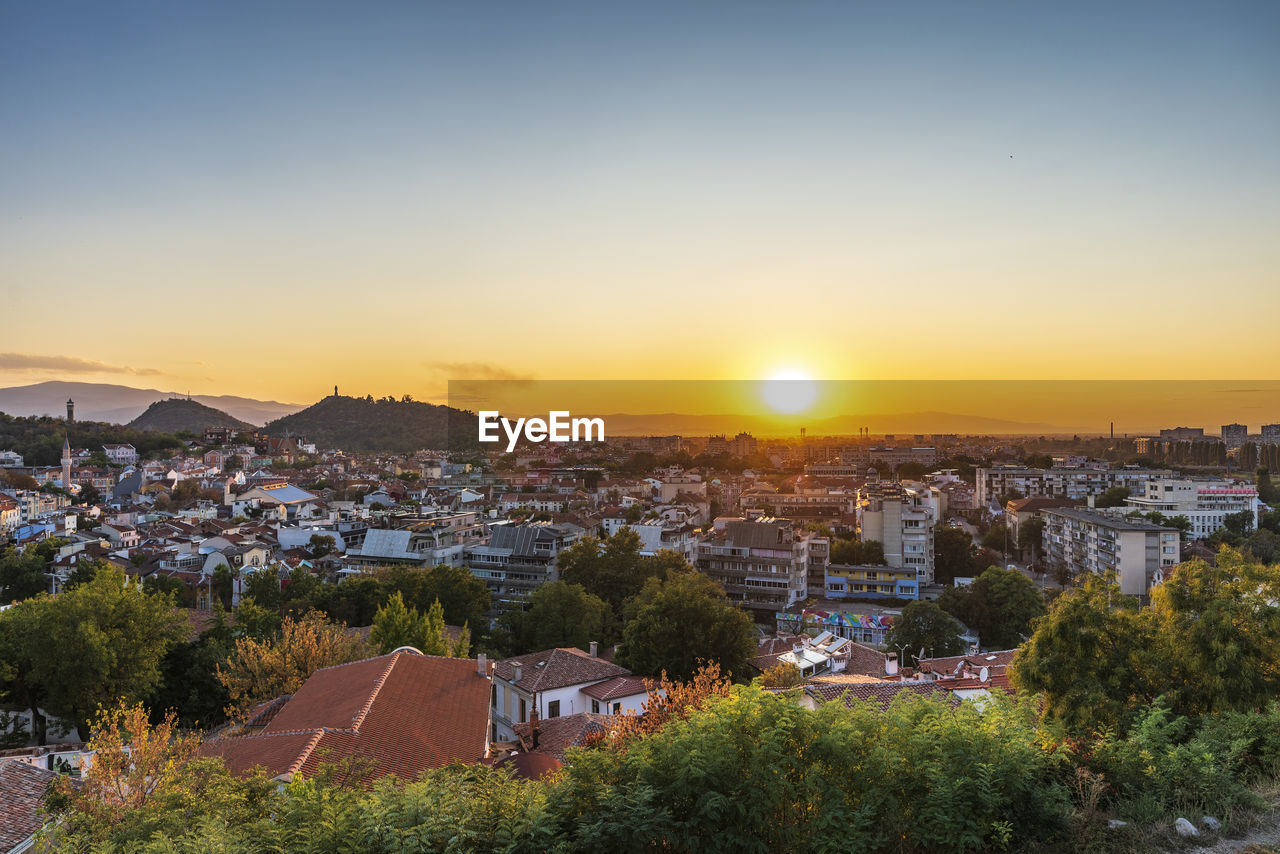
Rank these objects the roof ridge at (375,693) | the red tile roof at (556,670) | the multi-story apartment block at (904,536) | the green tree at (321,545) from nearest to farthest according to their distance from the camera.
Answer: the roof ridge at (375,693) < the red tile roof at (556,670) < the multi-story apartment block at (904,536) < the green tree at (321,545)

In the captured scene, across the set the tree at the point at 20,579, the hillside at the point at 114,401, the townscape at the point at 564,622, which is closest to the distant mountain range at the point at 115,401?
the hillside at the point at 114,401

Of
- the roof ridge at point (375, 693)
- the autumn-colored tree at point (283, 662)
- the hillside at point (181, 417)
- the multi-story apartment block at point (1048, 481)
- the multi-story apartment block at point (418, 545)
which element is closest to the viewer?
the roof ridge at point (375, 693)

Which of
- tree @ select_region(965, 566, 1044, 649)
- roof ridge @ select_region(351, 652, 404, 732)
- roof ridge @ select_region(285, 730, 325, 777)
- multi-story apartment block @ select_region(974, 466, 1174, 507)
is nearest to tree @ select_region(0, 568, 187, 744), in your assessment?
roof ridge @ select_region(351, 652, 404, 732)

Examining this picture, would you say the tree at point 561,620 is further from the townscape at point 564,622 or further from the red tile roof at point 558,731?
the red tile roof at point 558,731

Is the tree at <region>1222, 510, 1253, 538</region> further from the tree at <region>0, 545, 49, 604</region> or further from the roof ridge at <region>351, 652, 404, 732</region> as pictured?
the tree at <region>0, 545, 49, 604</region>

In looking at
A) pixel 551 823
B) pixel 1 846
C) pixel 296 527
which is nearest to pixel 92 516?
pixel 296 527

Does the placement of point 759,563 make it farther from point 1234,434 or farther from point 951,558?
point 1234,434

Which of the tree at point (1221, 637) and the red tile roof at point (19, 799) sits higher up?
the tree at point (1221, 637)

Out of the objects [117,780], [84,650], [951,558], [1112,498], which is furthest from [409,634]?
[1112,498]
